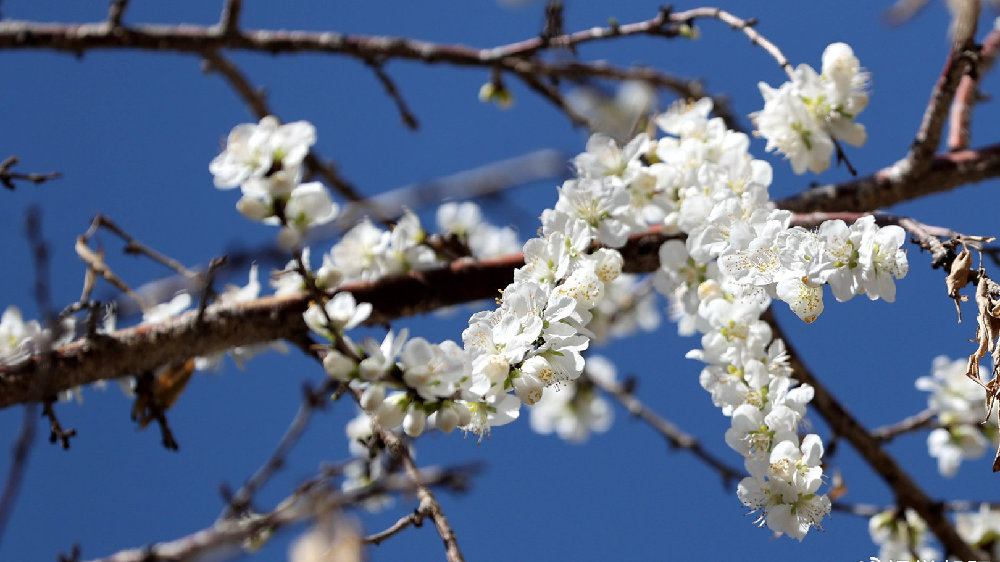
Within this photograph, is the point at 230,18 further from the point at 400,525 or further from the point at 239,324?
the point at 400,525

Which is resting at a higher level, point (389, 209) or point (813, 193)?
point (813, 193)

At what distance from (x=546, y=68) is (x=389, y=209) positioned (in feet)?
1.84

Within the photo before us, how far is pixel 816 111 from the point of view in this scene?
1567 millimetres

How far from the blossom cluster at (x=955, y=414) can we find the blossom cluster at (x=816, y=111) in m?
1.21

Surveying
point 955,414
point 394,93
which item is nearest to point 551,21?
point 394,93

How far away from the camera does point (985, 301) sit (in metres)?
0.98

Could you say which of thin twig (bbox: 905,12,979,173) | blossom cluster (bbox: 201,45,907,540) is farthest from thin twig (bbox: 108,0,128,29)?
thin twig (bbox: 905,12,979,173)

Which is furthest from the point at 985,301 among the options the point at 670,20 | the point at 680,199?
the point at 670,20

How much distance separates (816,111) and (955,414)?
1340 mm

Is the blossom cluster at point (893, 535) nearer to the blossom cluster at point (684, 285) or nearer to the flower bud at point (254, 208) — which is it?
the blossom cluster at point (684, 285)

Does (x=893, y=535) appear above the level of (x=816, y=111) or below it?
below

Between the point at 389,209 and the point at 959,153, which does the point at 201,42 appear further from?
the point at 959,153

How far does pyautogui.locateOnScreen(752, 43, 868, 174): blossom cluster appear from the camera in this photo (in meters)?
1.54

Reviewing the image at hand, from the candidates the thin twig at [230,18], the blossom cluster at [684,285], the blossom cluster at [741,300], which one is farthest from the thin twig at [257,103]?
the blossom cluster at [741,300]
